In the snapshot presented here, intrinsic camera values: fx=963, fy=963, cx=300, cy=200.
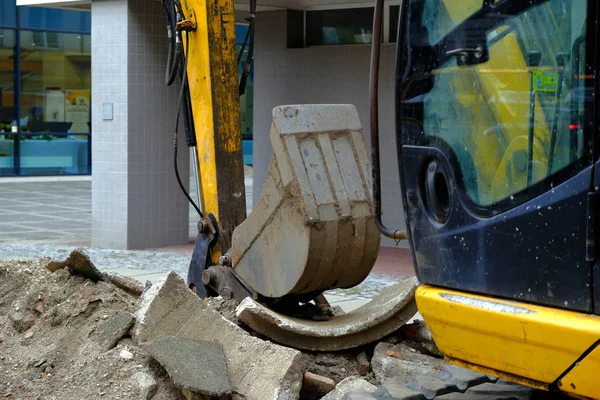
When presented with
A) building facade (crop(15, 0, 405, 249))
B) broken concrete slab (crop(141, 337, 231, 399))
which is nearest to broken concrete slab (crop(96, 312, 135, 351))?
broken concrete slab (crop(141, 337, 231, 399))

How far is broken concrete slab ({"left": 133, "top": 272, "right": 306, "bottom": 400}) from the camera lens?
5090 mm

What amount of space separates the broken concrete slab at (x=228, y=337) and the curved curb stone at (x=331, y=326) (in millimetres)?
151

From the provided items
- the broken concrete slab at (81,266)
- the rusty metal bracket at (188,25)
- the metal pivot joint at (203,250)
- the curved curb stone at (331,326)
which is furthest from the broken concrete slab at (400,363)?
the rusty metal bracket at (188,25)

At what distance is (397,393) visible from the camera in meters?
3.54

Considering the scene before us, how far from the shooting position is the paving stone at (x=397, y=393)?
11.4 ft

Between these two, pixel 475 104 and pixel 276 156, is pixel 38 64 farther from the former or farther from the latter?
pixel 475 104

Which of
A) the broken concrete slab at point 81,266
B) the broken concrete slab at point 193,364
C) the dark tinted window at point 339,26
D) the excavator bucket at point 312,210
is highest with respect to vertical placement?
the dark tinted window at point 339,26

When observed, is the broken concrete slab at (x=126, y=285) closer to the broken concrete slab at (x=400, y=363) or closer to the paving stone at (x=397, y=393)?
the broken concrete slab at (x=400, y=363)

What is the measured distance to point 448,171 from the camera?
3166mm

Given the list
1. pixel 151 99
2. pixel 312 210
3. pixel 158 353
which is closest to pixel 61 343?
pixel 158 353

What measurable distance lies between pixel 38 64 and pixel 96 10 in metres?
13.6

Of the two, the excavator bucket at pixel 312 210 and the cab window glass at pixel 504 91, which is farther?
the excavator bucket at pixel 312 210

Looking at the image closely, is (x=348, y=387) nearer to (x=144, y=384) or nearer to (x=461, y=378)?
(x=144, y=384)

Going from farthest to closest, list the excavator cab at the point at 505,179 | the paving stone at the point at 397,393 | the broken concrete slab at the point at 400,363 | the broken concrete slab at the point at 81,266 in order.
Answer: the broken concrete slab at the point at 81,266 → the broken concrete slab at the point at 400,363 → the paving stone at the point at 397,393 → the excavator cab at the point at 505,179
